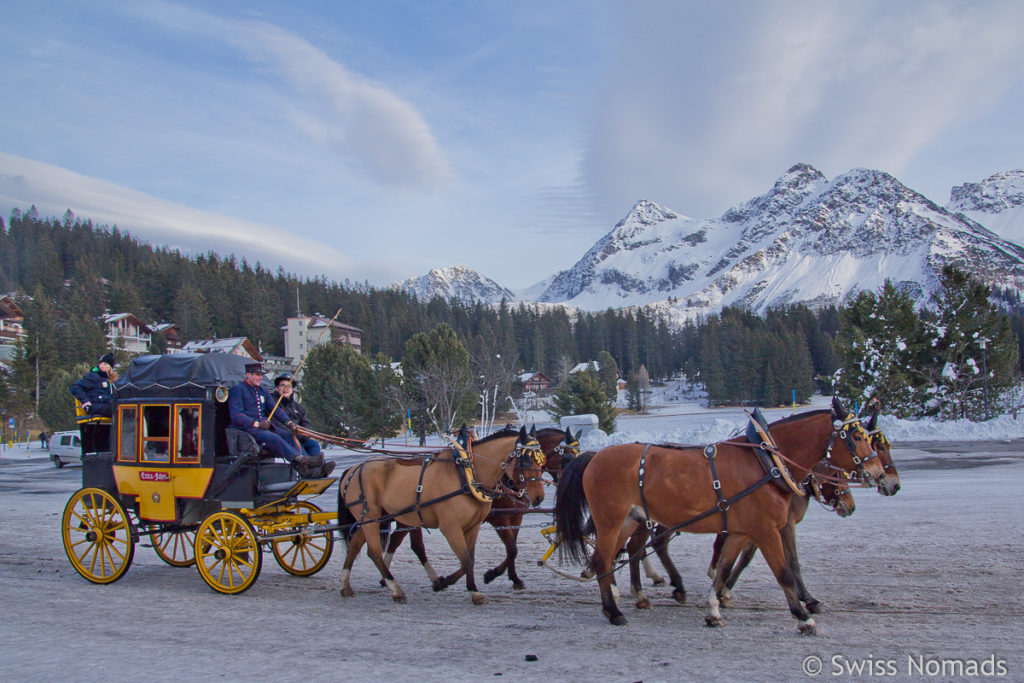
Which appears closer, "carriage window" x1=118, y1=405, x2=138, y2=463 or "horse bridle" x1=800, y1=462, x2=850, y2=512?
"horse bridle" x1=800, y1=462, x2=850, y2=512

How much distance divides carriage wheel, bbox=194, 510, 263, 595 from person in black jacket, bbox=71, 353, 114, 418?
8.26 feet

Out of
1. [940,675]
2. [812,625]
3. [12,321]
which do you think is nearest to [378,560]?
[812,625]

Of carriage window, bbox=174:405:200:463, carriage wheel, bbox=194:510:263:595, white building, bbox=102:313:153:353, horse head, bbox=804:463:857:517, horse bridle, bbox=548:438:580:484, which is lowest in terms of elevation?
carriage wheel, bbox=194:510:263:595

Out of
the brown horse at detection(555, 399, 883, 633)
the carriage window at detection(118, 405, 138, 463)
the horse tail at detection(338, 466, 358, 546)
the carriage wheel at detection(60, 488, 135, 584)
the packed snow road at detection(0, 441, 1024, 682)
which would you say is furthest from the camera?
the carriage window at detection(118, 405, 138, 463)

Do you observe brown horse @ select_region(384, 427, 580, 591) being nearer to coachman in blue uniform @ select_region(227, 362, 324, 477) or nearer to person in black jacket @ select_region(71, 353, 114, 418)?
coachman in blue uniform @ select_region(227, 362, 324, 477)

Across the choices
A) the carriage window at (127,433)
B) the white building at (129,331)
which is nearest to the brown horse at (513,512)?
the carriage window at (127,433)

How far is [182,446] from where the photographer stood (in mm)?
8250

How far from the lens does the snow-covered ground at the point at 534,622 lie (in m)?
4.95

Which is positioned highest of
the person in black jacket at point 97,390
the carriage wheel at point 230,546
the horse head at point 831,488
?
the person in black jacket at point 97,390

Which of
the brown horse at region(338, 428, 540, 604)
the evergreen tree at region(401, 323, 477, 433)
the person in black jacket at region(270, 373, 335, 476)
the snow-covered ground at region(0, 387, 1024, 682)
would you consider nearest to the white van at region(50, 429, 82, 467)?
the evergreen tree at region(401, 323, 477, 433)

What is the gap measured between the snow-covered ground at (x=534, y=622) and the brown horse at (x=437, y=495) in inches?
20.9

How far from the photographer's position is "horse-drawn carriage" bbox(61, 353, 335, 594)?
7926 millimetres

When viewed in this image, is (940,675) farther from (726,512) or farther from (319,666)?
(319,666)

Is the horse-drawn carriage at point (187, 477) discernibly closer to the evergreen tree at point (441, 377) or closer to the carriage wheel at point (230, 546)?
the carriage wheel at point (230, 546)
